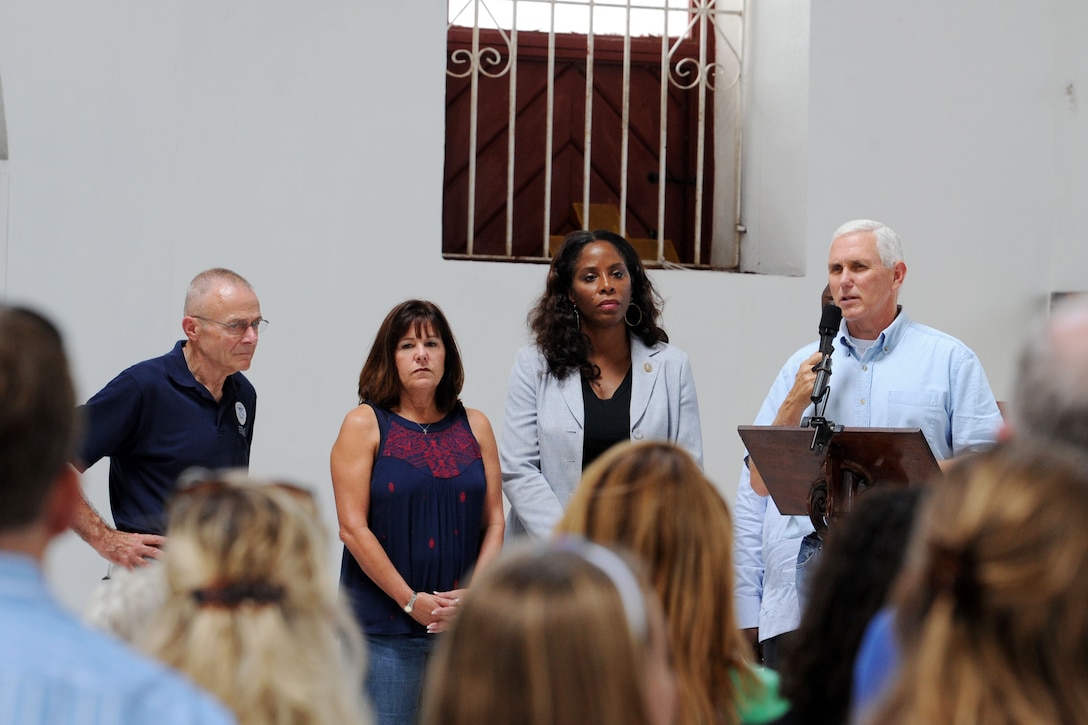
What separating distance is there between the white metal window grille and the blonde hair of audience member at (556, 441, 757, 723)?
10.9 ft

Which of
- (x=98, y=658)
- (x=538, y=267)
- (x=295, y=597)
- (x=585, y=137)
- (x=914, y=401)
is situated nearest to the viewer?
(x=98, y=658)

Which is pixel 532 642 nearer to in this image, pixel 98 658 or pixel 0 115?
pixel 98 658

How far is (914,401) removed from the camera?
11.6ft

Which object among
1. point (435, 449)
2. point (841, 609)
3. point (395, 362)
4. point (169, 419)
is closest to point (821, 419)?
point (435, 449)

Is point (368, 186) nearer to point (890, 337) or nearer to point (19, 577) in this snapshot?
point (890, 337)

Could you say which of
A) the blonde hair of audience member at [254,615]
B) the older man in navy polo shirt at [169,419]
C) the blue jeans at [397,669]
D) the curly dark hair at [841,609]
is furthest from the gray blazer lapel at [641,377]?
the blonde hair of audience member at [254,615]

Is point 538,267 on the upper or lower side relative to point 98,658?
upper

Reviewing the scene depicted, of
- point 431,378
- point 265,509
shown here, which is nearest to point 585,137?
point 431,378

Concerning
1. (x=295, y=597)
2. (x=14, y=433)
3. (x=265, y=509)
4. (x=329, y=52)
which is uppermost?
(x=329, y=52)

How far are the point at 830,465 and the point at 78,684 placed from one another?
226 cm

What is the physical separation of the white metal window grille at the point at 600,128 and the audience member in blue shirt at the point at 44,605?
3.90 metres

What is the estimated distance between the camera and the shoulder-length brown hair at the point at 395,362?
3.70 m

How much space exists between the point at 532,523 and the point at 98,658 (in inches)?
94.9

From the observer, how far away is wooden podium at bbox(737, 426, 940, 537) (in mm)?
3027
